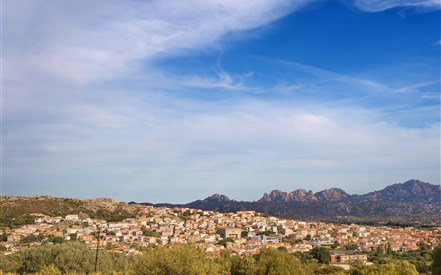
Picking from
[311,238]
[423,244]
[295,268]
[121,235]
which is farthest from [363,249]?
[295,268]

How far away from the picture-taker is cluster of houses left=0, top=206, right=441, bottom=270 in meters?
63.0

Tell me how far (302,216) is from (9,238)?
13384 centimetres

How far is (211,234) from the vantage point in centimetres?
8638

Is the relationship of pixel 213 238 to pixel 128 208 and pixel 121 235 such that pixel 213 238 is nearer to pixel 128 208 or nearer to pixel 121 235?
pixel 121 235

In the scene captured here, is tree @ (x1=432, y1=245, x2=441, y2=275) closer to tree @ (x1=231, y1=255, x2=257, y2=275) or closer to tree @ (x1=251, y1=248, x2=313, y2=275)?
tree @ (x1=251, y1=248, x2=313, y2=275)

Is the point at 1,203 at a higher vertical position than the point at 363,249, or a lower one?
higher

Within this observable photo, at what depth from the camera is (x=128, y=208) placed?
109 meters

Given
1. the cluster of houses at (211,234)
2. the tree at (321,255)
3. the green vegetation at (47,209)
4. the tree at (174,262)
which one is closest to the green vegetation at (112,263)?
the tree at (174,262)

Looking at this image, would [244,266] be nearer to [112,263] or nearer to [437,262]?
[112,263]

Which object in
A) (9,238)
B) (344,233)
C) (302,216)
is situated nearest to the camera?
(9,238)

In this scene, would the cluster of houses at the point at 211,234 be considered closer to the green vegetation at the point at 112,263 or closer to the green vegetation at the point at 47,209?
the green vegetation at the point at 47,209

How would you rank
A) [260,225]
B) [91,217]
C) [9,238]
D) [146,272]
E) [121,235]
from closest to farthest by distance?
[146,272], [9,238], [121,235], [91,217], [260,225]

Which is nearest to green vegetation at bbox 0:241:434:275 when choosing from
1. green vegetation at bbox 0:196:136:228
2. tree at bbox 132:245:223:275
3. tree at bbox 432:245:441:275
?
tree at bbox 432:245:441:275

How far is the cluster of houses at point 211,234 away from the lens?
207 ft
